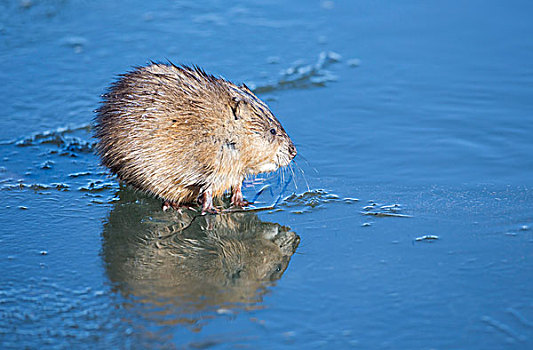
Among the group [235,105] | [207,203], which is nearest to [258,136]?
[235,105]

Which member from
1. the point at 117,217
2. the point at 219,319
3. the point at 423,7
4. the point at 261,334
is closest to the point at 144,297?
the point at 219,319

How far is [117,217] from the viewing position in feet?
16.1

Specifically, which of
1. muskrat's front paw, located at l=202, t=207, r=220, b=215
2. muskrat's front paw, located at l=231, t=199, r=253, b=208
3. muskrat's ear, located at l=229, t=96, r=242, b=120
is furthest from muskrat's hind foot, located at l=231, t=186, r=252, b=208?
muskrat's ear, located at l=229, t=96, r=242, b=120

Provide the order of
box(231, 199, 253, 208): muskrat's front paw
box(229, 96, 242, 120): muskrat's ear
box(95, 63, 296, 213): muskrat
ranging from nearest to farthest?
box(95, 63, 296, 213): muskrat
box(229, 96, 242, 120): muskrat's ear
box(231, 199, 253, 208): muskrat's front paw

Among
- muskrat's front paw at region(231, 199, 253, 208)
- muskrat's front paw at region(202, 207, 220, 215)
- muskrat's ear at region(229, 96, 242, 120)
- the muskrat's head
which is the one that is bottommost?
muskrat's front paw at region(202, 207, 220, 215)

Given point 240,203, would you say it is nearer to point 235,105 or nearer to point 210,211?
point 210,211

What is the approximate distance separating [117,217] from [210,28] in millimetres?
4049

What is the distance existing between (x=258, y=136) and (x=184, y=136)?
0.54m

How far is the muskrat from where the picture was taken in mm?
4820

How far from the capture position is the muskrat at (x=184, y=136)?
4.82 meters

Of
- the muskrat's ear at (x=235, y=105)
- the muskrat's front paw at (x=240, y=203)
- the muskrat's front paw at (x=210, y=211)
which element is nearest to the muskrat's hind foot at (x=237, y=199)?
the muskrat's front paw at (x=240, y=203)

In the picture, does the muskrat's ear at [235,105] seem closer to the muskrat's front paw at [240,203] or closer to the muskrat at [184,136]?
the muskrat at [184,136]

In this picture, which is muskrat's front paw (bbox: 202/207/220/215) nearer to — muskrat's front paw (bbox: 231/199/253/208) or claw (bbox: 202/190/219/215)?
claw (bbox: 202/190/219/215)

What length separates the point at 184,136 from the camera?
15.8 feet
